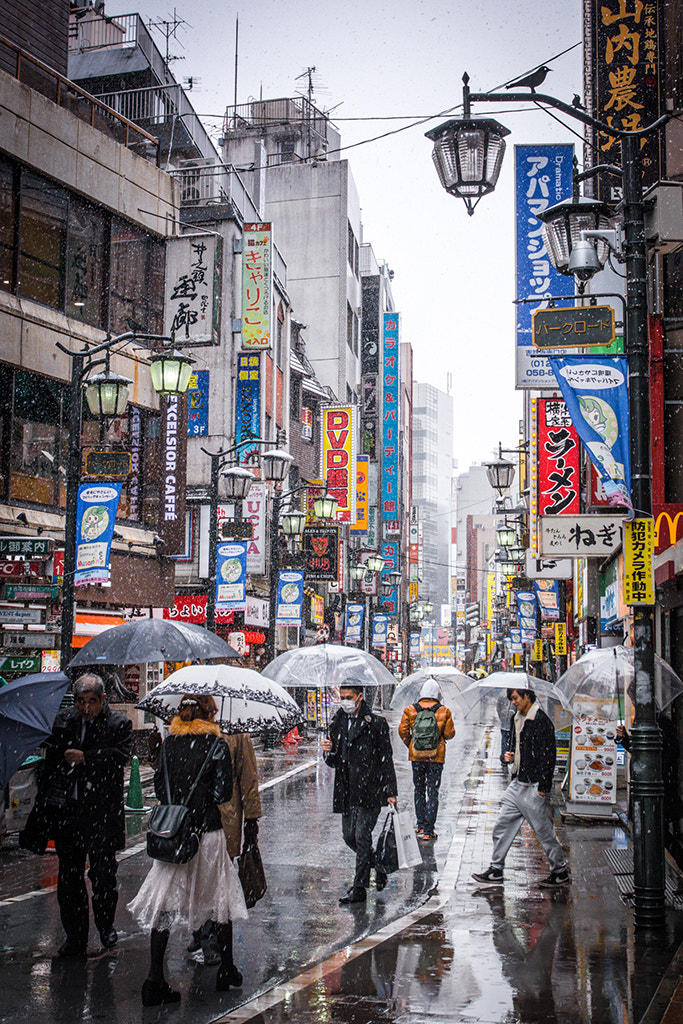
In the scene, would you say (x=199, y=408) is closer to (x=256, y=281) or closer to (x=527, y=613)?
(x=256, y=281)

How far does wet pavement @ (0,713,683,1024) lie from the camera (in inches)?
256

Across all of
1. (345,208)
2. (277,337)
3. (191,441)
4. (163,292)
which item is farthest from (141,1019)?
(345,208)

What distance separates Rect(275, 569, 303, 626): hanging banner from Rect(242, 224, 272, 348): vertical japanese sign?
27.4ft

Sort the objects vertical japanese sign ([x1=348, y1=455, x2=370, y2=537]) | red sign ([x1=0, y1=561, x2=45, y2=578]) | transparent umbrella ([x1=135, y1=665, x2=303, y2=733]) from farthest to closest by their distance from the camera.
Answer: vertical japanese sign ([x1=348, y1=455, x2=370, y2=537]) → red sign ([x1=0, y1=561, x2=45, y2=578]) → transparent umbrella ([x1=135, y1=665, x2=303, y2=733])

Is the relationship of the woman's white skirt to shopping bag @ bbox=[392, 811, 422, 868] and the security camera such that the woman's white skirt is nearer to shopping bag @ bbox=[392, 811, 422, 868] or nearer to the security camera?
shopping bag @ bbox=[392, 811, 422, 868]

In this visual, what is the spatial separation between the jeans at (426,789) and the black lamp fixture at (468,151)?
22.7 feet

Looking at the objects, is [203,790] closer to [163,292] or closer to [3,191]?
[3,191]

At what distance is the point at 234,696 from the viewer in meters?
7.36

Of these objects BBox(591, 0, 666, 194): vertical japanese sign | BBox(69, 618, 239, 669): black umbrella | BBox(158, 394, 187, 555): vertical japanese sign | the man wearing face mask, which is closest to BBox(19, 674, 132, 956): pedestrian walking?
BBox(69, 618, 239, 669): black umbrella

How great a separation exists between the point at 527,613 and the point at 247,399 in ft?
52.5

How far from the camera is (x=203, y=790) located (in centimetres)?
675

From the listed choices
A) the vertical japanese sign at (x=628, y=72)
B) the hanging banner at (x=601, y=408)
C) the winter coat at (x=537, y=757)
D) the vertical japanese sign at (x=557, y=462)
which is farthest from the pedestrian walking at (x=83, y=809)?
the vertical japanese sign at (x=557, y=462)

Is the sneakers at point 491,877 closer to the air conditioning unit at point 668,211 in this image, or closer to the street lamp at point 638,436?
the street lamp at point 638,436

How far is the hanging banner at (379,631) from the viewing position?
177 ft
